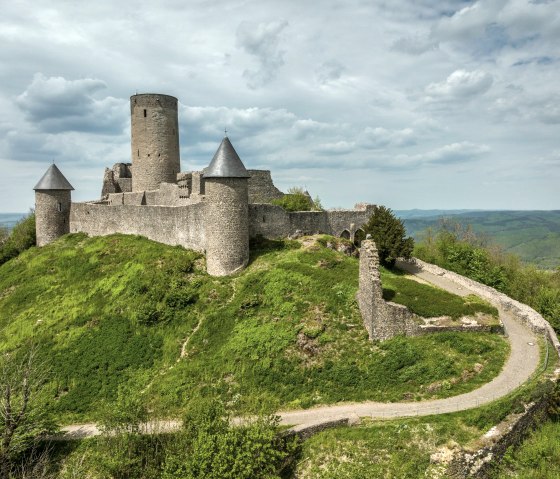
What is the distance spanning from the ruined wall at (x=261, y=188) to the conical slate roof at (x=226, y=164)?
10962mm

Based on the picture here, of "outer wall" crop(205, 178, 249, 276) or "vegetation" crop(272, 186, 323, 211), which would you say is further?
"vegetation" crop(272, 186, 323, 211)

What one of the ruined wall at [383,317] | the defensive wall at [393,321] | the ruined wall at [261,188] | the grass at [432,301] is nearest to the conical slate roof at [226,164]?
the defensive wall at [393,321]

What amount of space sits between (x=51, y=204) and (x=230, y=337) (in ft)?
85.9

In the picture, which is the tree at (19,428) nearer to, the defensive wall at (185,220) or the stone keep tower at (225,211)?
the stone keep tower at (225,211)

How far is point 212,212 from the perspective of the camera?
90.8 feet

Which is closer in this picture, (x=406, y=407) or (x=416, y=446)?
(x=416, y=446)

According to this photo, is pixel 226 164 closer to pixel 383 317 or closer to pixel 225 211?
pixel 225 211

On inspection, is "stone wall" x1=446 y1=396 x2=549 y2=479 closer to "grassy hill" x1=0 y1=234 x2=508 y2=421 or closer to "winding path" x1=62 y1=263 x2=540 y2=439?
"winding path" x1=62 y1=263 x2=540 y2=439

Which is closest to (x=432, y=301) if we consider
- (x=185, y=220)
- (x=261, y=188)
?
(x=185, y=220)

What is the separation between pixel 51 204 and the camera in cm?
4031

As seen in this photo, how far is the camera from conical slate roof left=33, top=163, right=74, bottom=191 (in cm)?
3988

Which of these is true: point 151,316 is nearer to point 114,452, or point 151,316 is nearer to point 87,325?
point 87,325

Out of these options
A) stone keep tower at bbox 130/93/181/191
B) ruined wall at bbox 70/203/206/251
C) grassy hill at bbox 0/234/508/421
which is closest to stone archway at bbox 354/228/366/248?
grassy hill at bbox 0/234/508/421

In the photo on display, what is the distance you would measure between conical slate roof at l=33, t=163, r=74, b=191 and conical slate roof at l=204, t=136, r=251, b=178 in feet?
64.0
